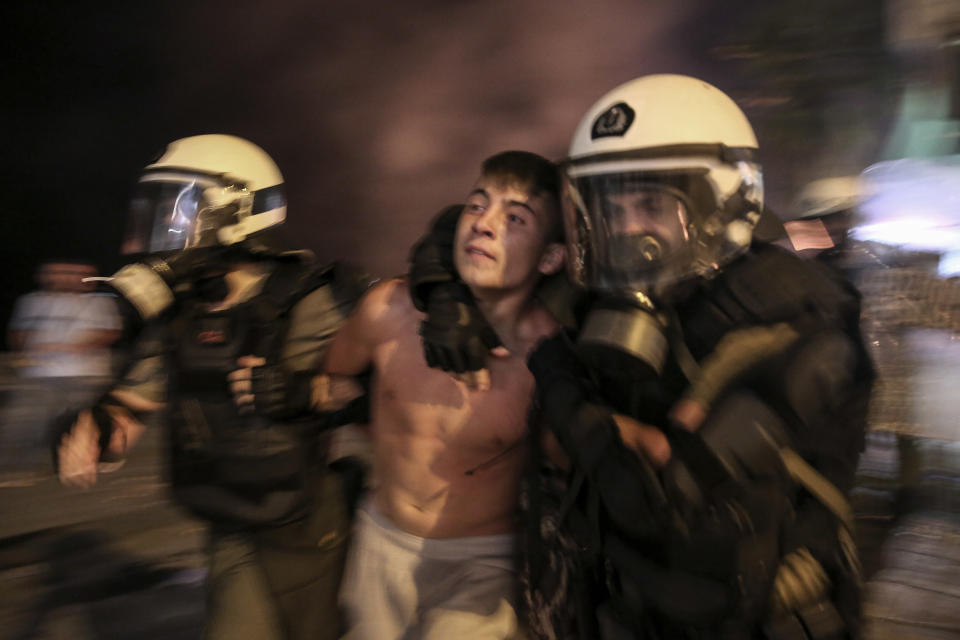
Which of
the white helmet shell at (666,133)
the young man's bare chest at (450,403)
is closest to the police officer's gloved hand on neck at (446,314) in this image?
the young man's bare chest at (450,403)

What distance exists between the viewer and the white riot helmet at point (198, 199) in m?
2.54

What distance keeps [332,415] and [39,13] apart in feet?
53.0

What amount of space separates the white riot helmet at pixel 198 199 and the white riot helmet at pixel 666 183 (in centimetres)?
123

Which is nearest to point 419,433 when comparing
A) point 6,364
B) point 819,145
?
point 819,145

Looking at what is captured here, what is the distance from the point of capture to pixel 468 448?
Result: 236cm

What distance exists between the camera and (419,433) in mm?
2406

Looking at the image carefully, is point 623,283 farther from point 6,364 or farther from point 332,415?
point 6,364

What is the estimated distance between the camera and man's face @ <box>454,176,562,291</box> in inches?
91.1

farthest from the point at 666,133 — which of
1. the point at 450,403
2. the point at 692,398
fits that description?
the point at 450,403

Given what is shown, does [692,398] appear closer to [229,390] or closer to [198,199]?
[229,390]

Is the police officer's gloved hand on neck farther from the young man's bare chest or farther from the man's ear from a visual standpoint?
the man's ear

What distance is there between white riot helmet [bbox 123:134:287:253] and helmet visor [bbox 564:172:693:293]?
1.24 m

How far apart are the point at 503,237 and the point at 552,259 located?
0.61 feet

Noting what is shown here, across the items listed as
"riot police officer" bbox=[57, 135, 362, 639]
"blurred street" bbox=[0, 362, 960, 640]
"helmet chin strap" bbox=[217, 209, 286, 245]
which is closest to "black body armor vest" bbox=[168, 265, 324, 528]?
"riot police officer" bbox=[57, 135, 362, 639]
